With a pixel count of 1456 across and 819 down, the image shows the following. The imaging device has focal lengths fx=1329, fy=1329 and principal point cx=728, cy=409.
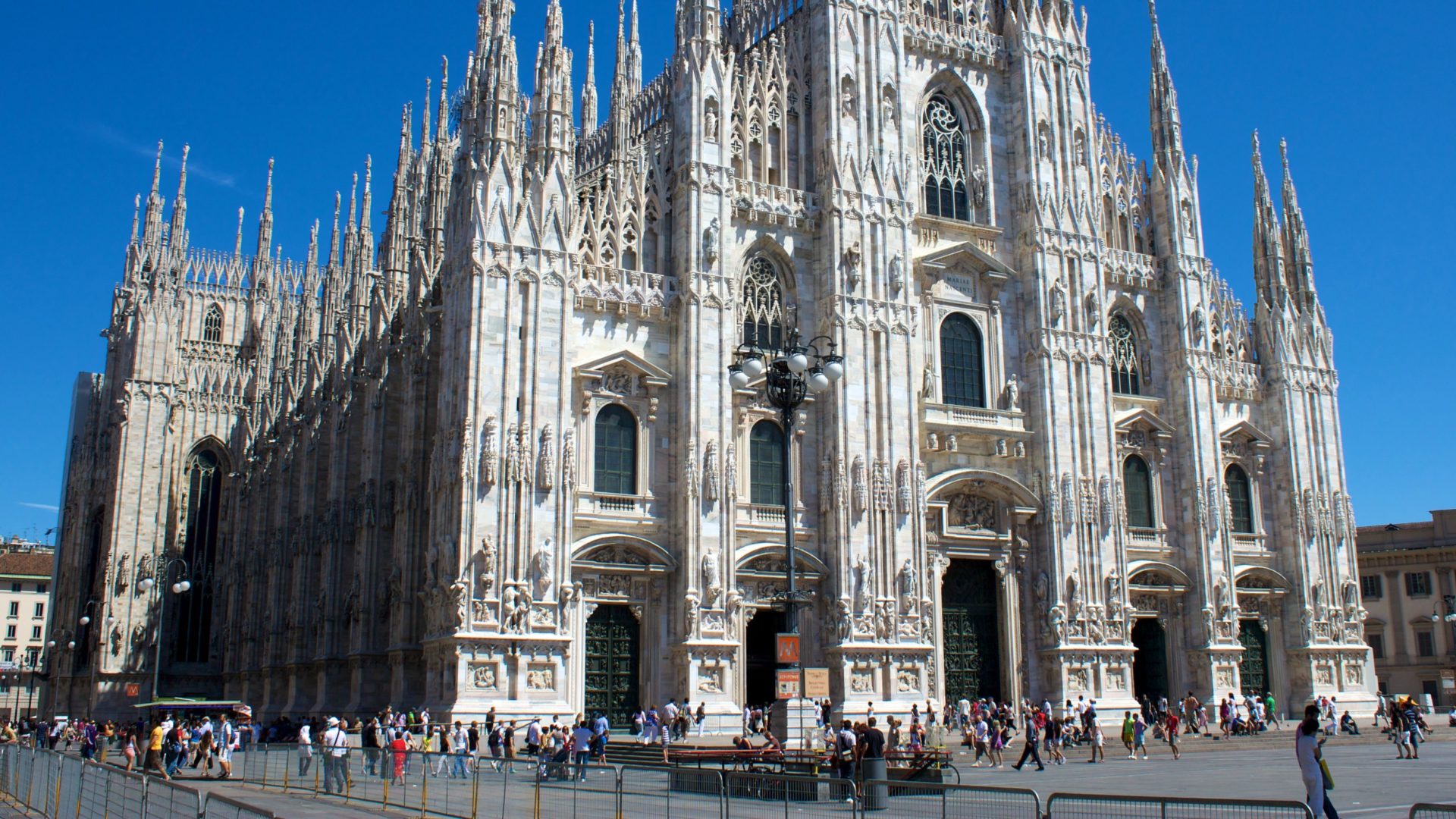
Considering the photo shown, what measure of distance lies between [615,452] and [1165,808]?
2533 centimetres

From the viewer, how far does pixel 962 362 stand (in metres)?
40.3

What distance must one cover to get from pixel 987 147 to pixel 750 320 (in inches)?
426

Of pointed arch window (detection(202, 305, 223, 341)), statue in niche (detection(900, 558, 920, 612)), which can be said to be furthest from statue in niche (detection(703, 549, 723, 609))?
pointed arch window (detection(202, 305, 223, 341))

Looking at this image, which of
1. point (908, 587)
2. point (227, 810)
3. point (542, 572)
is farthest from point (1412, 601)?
point (227, 810)

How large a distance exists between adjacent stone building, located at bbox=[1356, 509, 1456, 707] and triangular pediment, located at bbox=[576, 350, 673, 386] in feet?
148

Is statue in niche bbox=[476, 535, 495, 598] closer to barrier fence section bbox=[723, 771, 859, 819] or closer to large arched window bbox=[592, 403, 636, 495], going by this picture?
large arched window bbox=[592, 403, 636, 495]

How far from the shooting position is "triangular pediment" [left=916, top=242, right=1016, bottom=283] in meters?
40.1

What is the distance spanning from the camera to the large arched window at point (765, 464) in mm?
36281

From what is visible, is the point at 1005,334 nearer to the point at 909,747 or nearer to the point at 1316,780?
the point at 909,747

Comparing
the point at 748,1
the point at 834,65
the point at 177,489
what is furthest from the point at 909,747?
the point at 177,489

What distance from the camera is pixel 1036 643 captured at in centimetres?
3900

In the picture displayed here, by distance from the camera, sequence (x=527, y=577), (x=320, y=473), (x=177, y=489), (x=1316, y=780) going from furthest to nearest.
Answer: (x=177, y=489), (x=320, y=473), (x=527, y=577), (x=1316, y=780)

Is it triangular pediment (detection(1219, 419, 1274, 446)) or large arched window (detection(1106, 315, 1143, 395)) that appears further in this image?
triangular pediment (detection(1219, 419, 1274, 446))

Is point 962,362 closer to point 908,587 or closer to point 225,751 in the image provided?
point 908,587
